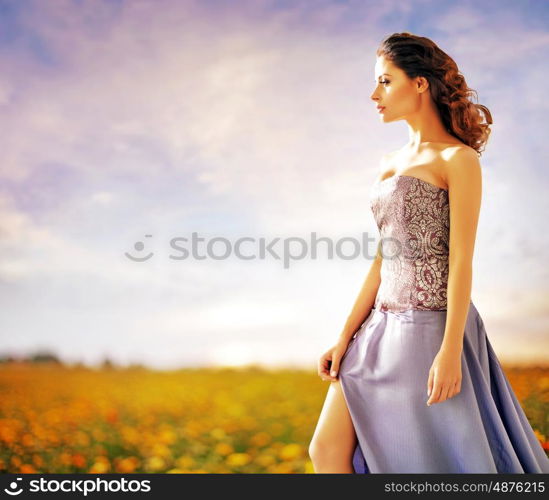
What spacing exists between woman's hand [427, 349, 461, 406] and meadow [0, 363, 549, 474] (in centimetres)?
122

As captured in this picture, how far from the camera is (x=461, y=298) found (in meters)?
1.73

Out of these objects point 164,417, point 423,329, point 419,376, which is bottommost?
point 419,376

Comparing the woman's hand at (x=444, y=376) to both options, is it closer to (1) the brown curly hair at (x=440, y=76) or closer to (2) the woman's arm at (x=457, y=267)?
(2) the woman's arm at (x=457, y=267)

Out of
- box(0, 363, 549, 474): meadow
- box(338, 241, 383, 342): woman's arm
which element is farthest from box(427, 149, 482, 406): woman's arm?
box(0, 363, 549, 474): meadow

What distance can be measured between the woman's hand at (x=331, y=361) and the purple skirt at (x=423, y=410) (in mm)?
24

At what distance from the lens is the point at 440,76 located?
1946mm

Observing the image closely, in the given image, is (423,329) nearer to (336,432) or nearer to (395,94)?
(336,432)

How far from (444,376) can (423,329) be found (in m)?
0.15

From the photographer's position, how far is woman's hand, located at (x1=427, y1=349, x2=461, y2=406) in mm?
1724

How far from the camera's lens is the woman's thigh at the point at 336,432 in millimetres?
1786
